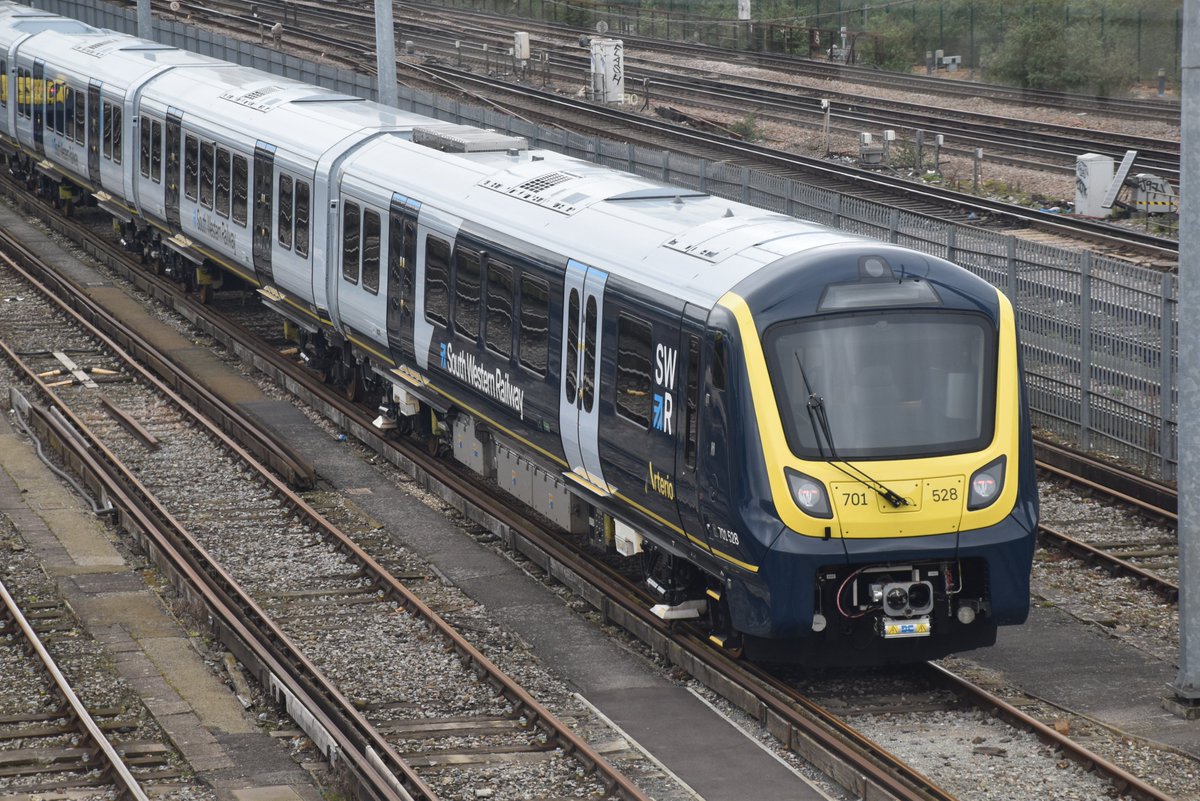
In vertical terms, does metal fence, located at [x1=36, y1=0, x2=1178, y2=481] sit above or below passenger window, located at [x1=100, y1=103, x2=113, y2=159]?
below

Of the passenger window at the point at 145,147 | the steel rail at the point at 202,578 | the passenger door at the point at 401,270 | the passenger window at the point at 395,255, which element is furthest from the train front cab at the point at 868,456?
the passenger window at the point at 145,147

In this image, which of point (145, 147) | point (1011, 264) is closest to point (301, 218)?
point (145, 147)

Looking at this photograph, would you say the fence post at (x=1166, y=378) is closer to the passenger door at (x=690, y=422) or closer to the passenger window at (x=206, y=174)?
the passenger door at (x=690, y=422)

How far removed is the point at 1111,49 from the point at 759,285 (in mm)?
43241

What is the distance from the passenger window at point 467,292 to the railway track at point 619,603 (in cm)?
172

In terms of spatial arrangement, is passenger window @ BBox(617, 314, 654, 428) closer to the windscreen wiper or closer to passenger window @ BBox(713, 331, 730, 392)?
passenger window @ BBox(713, 331, 730, 392)

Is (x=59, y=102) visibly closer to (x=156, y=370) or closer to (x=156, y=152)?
(x=156, y=152)

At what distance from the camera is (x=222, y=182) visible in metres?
22.9

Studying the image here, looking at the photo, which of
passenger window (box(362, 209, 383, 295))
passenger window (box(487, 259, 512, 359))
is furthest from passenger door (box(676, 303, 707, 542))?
passenger window (box(362, 209, 383, 295))

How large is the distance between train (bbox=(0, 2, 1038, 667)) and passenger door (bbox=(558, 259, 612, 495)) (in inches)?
1.0

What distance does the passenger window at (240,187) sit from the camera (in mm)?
22031

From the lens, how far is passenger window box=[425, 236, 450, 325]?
53.3ft

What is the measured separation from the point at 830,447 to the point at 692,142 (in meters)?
29.3

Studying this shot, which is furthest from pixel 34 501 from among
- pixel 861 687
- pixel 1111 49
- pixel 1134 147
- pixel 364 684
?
pixel 1111 49
